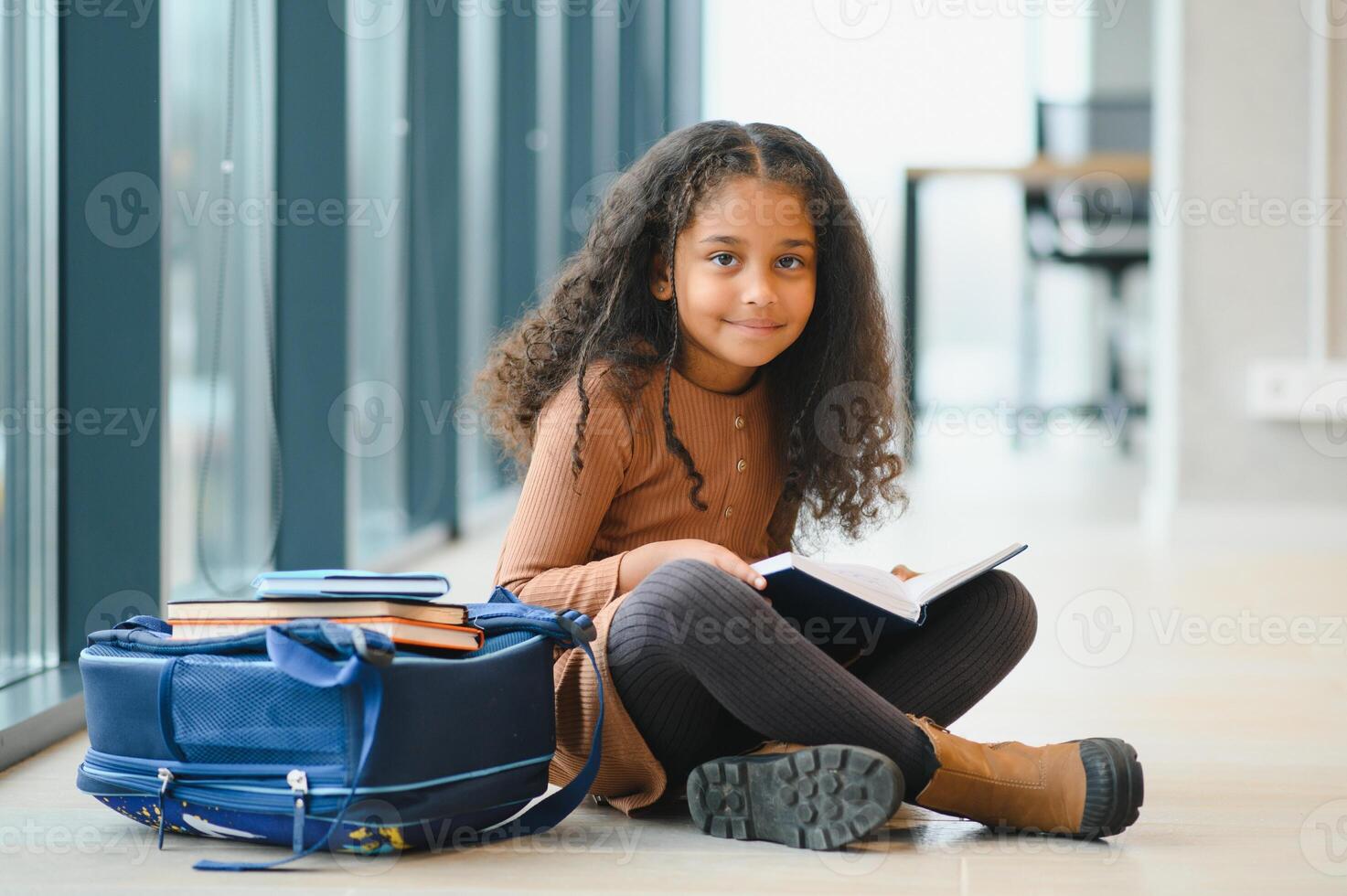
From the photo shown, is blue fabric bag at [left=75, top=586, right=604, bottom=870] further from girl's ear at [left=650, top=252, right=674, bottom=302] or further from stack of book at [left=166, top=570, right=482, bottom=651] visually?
girl's ear at [left=650, top=252, right=674, bottom=302]

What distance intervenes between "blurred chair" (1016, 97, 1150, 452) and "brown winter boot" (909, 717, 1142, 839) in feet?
12.9

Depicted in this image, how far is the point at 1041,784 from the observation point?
1.19 meters

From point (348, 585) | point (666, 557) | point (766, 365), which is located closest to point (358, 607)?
point (348, 585)

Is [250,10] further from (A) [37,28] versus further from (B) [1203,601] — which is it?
(B) [1203,601]

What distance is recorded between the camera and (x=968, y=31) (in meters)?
6.11

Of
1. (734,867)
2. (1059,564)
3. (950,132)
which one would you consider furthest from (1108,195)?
(734,867)

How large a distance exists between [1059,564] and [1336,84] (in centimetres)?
128

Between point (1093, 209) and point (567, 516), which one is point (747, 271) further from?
point (1093, 209)

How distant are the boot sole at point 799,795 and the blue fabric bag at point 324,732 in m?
0.11

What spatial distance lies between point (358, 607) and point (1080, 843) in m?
0.61

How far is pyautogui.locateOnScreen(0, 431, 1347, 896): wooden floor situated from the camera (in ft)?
3.59

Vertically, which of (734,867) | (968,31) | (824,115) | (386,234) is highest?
(968,31)

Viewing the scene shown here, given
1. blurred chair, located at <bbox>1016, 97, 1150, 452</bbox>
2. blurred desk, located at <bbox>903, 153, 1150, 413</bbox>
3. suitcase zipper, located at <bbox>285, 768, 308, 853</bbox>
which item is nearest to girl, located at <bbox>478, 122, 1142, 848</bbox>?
suitcase zipper, located at <bbox>285, 768, 308, 853</bbox>

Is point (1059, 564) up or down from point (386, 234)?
down
